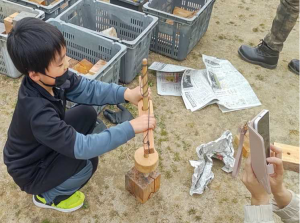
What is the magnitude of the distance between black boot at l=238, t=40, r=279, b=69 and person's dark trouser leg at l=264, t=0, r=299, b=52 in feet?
0.16

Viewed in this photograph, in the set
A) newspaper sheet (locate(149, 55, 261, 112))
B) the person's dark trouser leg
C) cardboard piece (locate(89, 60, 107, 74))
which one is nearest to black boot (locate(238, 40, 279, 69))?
the person's dark trouser leg

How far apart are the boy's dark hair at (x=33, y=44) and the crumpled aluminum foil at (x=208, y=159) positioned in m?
1.19

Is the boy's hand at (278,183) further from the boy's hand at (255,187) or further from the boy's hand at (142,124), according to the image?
the boy's hand at (142,124)

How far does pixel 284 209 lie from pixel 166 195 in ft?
2.57

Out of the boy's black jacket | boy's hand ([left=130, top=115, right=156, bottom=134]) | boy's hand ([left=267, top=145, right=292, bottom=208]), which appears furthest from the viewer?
boy's hand ([left=130, top=115, right=156, bottom=134])

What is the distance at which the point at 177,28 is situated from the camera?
2.80 meters

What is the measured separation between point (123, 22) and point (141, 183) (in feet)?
4.98

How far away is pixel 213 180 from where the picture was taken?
2.10 m

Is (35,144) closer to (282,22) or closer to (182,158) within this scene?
(182,158)

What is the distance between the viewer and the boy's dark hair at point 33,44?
1.25 metres

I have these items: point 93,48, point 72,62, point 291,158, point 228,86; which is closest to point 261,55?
point 228,86

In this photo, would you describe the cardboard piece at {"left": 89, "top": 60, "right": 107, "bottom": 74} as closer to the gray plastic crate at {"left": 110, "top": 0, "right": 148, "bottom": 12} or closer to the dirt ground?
the dirt ground

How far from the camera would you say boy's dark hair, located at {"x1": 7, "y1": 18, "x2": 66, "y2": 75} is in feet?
4.11

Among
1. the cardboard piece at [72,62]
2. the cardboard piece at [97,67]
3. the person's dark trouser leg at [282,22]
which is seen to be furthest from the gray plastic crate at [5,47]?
the person's dark trouser leg at [282,22]
